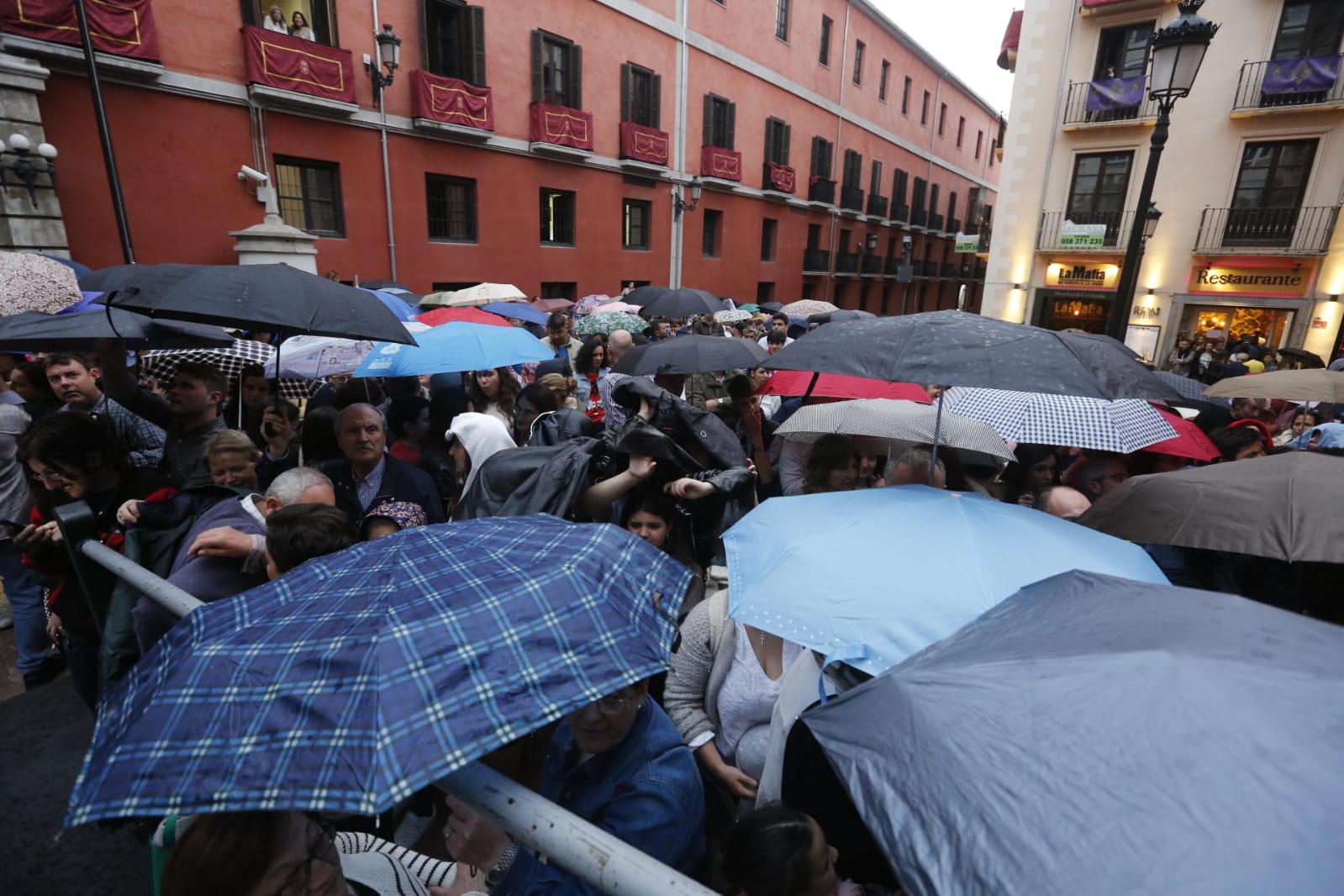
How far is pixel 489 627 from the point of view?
4.16 ft

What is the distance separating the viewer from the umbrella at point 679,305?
34.5 feet

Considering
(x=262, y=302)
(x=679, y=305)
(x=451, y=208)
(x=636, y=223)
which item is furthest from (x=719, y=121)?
(x=262, y=302)

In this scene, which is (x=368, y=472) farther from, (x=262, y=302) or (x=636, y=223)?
(x=636, y=223)

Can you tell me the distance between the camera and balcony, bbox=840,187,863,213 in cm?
2850

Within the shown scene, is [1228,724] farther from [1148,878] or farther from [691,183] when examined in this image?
[691,183]

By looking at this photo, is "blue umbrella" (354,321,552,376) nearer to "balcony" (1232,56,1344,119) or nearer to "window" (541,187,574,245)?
"window" (541,187,574,245)

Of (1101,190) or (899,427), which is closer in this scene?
(899,427)

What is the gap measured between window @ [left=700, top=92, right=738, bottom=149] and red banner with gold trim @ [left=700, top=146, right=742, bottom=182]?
13.8 inches

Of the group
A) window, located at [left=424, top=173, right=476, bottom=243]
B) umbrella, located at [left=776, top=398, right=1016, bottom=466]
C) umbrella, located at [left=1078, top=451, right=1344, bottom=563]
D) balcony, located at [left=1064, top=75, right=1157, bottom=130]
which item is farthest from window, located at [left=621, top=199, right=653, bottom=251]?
umbrella, located at [left=1078, top=451, right=1344, bottom=563]

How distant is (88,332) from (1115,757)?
17.1 feet

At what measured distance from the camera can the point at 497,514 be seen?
3.17m

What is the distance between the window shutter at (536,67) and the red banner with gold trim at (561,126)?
0.82 feet

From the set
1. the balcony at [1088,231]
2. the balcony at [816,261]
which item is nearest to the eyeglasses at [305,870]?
the balcony at [1088,231]

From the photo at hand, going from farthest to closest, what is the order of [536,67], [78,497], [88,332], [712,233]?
1. [712,233]
2. [536,67]
3. [88,332]
4. [78,497]
